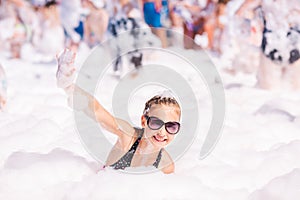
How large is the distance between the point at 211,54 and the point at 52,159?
7.91 ft

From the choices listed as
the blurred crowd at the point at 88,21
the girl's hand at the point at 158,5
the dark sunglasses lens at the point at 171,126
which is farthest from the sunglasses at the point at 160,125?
the girl's hand at the point at 158,5

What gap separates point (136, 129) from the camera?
166cm

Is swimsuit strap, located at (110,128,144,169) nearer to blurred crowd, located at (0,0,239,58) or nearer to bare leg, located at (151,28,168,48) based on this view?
bare leg, located at (151,28,168,48)

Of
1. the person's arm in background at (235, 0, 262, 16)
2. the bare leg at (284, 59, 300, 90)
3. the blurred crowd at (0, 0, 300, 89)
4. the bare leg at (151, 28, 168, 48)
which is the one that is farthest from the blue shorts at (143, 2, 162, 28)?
the bare leg at (284, 59, 300, 90)

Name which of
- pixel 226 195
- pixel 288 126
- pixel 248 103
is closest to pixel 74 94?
pixel 226 195

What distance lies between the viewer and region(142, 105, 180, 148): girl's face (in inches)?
62.5

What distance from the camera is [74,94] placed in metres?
1.56

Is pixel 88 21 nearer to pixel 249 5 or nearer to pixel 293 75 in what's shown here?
pixel 249 5

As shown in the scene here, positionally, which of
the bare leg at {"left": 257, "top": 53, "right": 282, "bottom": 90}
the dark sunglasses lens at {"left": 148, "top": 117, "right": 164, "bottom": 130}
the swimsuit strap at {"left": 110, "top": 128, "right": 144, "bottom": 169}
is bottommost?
the swimsuit strap at {"left": 110, "top": 128, "right": 144, "bottom": 169}

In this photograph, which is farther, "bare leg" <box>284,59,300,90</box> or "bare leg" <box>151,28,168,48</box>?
"bare leg" <box>151,28,168,48</box>

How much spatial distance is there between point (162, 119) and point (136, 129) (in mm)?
129

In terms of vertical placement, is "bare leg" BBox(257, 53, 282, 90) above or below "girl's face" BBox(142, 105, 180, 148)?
above

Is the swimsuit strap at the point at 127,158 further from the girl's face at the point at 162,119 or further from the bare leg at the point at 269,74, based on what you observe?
the bare leg at the point at 269,74

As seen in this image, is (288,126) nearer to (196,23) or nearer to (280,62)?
(280,62)
